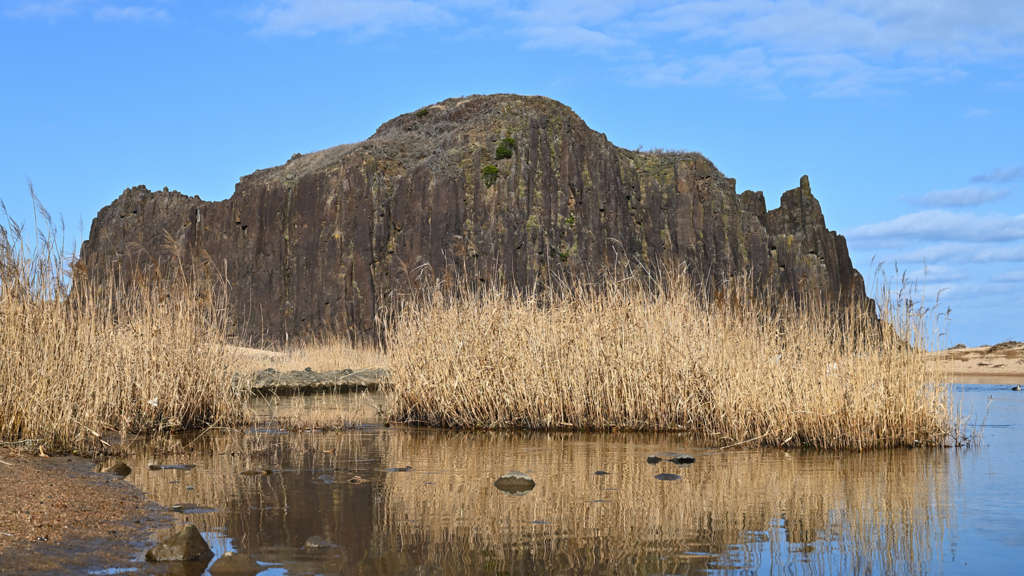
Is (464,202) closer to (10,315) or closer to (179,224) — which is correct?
(179,224)

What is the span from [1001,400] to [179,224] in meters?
41.8

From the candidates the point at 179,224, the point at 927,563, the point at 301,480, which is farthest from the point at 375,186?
the point at 927,563

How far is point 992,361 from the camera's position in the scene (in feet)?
97.2

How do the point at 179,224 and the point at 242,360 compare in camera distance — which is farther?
the point at 179,224

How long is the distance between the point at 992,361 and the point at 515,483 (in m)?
28.0

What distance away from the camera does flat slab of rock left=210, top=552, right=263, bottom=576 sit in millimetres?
3893

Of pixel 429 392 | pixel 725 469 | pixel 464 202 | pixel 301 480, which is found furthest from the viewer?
pixel 464 202

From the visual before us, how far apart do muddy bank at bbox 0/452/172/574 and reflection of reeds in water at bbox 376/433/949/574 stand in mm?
1267

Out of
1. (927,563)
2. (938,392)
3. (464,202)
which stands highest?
(464,202)

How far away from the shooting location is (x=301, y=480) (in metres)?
6.64

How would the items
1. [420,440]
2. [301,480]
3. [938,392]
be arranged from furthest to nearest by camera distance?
[420,440]
[938,392]
[301,480]

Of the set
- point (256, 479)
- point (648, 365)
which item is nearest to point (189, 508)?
point (256, 479)

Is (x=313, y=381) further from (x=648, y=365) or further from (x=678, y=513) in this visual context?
(x=678, y=513)

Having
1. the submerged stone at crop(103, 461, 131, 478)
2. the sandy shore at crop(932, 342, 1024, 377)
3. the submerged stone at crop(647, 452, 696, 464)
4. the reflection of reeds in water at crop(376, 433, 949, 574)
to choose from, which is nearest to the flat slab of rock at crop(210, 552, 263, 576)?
the reflection of reeds in water at crop(376, 433, 949, 574)
